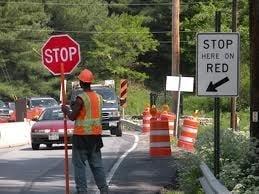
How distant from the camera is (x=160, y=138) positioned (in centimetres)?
2056

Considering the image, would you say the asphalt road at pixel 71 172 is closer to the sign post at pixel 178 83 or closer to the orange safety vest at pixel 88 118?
the orange safety vest at pixel 88 118

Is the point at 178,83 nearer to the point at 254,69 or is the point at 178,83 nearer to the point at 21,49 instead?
the point at 254,69

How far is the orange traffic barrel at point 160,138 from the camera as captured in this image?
67.2ft

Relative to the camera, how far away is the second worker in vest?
11953 mm

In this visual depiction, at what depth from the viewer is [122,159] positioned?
20.1m

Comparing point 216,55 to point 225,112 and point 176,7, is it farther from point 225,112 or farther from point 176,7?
point 225,112

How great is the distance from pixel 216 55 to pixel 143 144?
15.4m

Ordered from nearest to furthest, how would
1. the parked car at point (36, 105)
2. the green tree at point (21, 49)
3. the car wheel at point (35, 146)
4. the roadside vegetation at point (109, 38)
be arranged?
the car wheel at point (35, 146), the parked car at point (36, 105), the green tree at point (21, 49), the roadside vegetation at point (109, 38)

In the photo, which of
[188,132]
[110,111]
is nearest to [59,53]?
[188,132]

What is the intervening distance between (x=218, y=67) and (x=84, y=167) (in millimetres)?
2621

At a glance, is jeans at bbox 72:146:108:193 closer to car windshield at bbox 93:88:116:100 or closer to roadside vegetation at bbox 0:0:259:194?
car windshield at bbox 93:88:116:100

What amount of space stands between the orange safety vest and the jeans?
1.05 feet

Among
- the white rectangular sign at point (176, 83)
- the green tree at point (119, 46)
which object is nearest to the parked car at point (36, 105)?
the white rectangular sign at point (176, 83)

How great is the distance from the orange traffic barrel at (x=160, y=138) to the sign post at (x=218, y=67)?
28.8 feet
